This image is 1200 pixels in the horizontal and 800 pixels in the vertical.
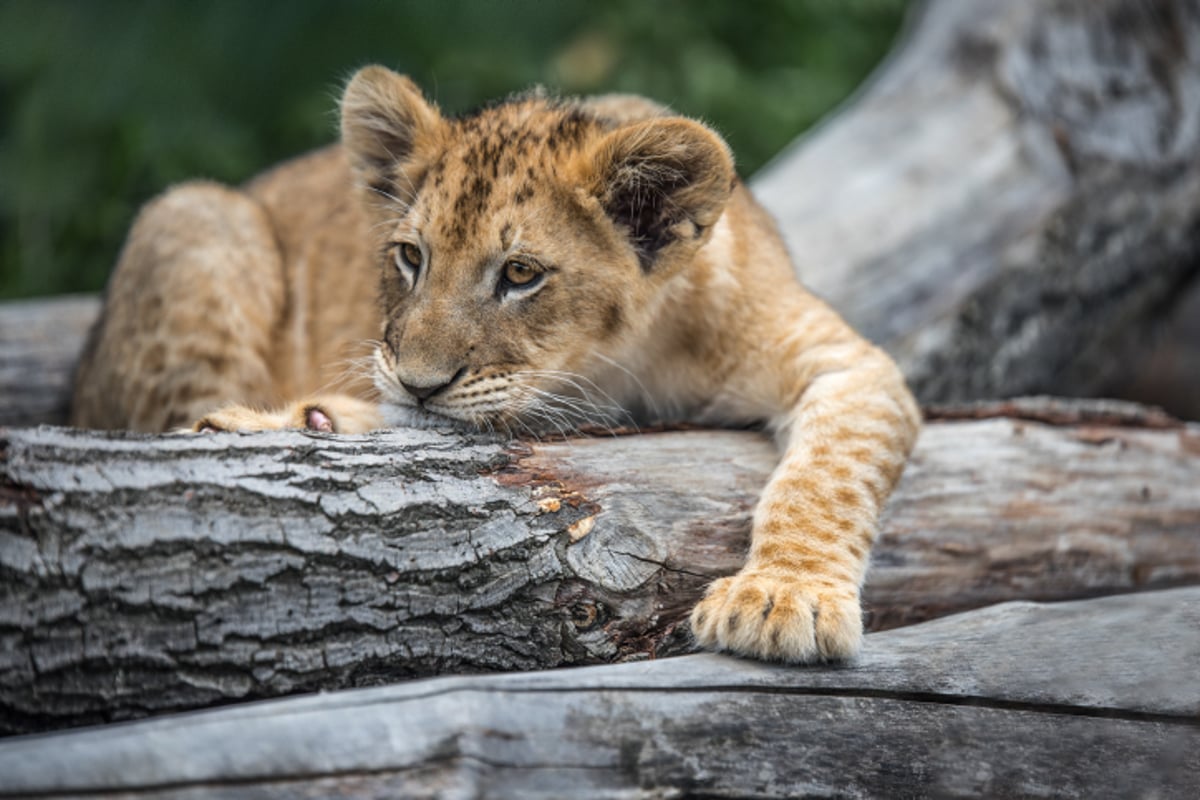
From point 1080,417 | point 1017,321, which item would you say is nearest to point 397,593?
point 1080,417

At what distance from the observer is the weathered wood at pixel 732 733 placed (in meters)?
2.49

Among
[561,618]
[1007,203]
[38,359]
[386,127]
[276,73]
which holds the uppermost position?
[276,73]

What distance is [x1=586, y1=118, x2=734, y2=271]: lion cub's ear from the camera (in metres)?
3.92

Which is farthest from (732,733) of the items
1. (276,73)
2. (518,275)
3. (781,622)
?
(276,73)

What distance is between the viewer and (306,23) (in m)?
7.10

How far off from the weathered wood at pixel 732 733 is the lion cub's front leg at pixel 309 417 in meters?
1.37

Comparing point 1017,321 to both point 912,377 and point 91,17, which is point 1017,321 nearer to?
point 912,377

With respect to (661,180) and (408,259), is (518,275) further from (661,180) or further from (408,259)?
(661,180)

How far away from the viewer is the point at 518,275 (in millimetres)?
3918

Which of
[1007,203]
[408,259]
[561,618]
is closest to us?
[561,618]

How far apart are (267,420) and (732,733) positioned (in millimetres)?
1948

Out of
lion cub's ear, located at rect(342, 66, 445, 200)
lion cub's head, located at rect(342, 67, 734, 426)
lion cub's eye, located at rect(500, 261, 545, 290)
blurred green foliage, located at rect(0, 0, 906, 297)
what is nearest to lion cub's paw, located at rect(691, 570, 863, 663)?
lion cub's head, located at rect(342, 67, 734, 426)

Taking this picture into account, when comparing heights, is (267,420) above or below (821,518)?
above

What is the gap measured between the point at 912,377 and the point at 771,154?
4.18 meters
